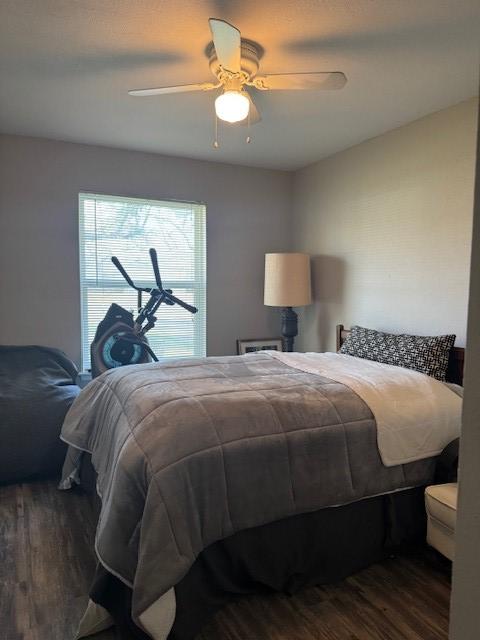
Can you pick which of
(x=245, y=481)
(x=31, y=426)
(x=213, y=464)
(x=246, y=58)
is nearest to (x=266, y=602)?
(x=245, y=481)

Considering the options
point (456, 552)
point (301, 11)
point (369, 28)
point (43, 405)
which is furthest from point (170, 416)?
point (369, 28)

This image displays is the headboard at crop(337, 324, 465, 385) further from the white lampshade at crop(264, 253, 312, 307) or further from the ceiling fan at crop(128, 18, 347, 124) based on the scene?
the ceiling fan at crop(128, 18, 347, 124)

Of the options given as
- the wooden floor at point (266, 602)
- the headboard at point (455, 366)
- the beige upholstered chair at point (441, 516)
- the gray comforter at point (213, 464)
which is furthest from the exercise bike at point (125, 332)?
the beige upholstered chair at point (441, 516)

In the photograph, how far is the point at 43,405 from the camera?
288cm

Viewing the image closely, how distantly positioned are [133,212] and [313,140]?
64.5 inches

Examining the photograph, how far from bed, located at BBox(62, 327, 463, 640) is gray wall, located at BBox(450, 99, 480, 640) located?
1.05 metres

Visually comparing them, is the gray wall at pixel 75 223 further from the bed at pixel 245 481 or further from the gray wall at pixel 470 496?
the gray wall at pixel 470 496

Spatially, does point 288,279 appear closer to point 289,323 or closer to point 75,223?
point 289,323

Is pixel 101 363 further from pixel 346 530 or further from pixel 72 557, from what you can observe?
pixel 346 530

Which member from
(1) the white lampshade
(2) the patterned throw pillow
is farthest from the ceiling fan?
(1) the white lampshade

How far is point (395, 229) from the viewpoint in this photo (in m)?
3.27

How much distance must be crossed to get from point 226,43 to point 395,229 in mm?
2002

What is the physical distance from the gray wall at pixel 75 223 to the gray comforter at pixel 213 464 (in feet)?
5.52

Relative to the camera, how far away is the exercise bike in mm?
3469
